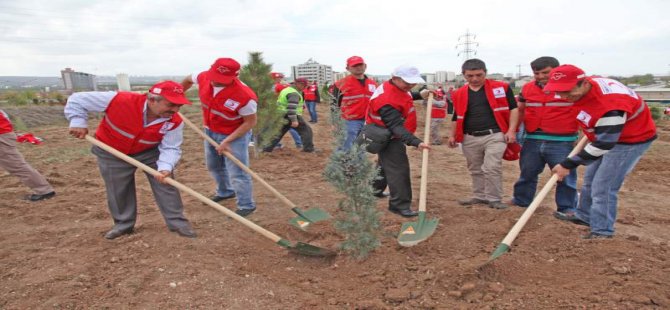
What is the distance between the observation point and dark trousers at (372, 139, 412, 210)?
4.34 metres

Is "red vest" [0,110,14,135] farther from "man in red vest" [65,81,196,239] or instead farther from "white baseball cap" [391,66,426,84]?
"white baseball cap" [391,66,426,84]

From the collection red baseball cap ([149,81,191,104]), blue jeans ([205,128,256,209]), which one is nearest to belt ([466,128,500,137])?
blue jeans ([205,128,256,209])

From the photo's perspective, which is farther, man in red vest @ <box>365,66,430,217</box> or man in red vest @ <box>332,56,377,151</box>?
man in red vest @ <box>332,56,377,151</box>

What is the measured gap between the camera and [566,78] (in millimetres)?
3148

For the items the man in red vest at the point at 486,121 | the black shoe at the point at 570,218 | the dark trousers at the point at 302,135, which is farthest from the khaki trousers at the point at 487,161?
the dark trousers at the point at 302,135

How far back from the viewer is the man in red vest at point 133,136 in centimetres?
337

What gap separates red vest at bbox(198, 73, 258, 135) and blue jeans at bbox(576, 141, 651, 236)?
10.4 feet

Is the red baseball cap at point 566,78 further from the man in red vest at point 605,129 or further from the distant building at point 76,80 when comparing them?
the distant building at point 76,80

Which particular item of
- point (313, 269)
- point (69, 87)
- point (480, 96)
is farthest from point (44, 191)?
point (69, 87)

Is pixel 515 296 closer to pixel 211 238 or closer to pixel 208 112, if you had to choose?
pixel 211 238

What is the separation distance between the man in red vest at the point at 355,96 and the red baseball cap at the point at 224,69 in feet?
7.03

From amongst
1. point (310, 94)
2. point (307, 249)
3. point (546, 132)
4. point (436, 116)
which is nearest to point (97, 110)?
point (307, 249)

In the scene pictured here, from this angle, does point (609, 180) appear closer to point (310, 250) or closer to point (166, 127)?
point (310, 250)

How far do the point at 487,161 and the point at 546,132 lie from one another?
625 millimetres
